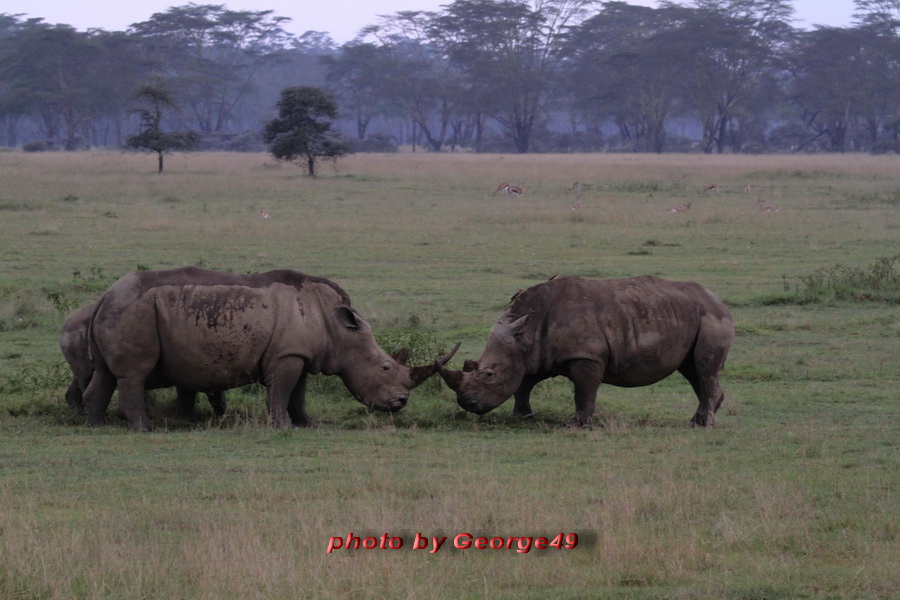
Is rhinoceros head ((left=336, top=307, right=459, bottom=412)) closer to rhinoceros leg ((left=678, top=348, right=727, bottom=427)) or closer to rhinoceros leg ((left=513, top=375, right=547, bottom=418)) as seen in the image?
rhinoceros leg ((left=513, top=375, right=547, bottom=418))

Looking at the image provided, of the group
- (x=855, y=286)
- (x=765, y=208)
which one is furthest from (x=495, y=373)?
(x=765, y=208)

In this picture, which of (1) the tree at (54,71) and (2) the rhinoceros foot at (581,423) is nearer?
(2) the rhinoceros foot at (581,423)

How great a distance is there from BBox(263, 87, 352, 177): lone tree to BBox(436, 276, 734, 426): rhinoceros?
34.1 m

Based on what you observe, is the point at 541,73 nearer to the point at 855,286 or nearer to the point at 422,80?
the point at 422,80

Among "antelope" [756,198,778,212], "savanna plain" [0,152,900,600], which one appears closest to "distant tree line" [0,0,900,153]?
"antelope" [756,198,778,212]

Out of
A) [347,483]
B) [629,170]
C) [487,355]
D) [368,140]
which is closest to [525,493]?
[347,483]

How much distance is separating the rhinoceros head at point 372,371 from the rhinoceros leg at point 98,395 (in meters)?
1.85

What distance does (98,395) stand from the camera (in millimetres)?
9195

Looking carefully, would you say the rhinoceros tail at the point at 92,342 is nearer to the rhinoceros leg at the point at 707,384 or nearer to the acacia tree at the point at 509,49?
the rhinoceros leg at the point at 707,384

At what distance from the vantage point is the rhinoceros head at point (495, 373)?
366 inches

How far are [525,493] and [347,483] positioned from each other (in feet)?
3.71

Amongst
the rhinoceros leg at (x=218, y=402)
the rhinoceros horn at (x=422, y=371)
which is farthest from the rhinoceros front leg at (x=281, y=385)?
the rhinoceros horn at (x=422, y=371)

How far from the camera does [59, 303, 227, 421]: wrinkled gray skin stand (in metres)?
9.41

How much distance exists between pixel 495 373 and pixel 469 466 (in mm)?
1676
